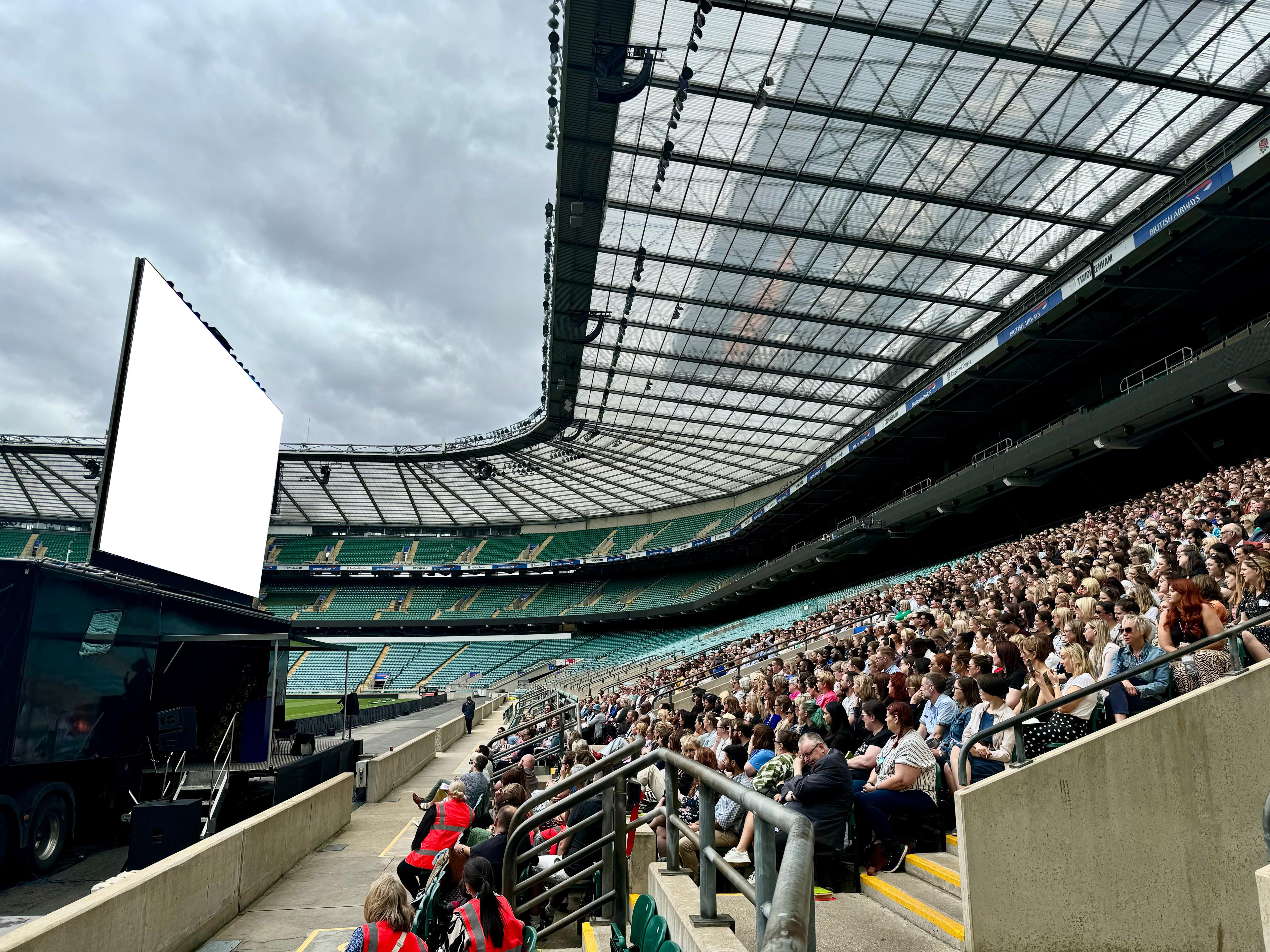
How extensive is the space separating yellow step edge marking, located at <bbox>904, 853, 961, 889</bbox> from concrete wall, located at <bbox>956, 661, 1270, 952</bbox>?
12.7 inches

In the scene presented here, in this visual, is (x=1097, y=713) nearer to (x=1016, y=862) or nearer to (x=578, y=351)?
(x=1016, y=862)

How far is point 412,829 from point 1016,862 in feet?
31.2

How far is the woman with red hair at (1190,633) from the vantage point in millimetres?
5129

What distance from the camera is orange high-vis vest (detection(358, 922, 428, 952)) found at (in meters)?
3.61

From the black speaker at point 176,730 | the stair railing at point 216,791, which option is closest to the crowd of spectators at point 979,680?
the stair railing at point 216,791

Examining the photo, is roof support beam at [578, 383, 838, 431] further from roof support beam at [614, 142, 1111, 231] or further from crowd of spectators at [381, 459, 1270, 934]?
crowd of spectators at [381, 459, 1270, 934]

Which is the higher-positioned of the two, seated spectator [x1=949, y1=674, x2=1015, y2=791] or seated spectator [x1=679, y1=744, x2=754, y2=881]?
seated spectator [x1=949, y1=674, x2=1015, y2=791]

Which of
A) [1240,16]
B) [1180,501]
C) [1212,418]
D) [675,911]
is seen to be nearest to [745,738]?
[675,911]

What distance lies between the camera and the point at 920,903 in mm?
4699

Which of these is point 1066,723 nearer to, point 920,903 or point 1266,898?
point 920,903

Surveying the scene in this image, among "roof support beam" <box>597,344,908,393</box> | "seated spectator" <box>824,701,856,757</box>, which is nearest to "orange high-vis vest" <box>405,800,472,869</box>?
"seated spectator" <box>824,701,856,757</box>

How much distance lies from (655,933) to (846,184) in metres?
19.7

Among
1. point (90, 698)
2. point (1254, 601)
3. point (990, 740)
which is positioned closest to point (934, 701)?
point (990, 740)

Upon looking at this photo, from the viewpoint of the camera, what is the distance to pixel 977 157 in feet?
61.7
